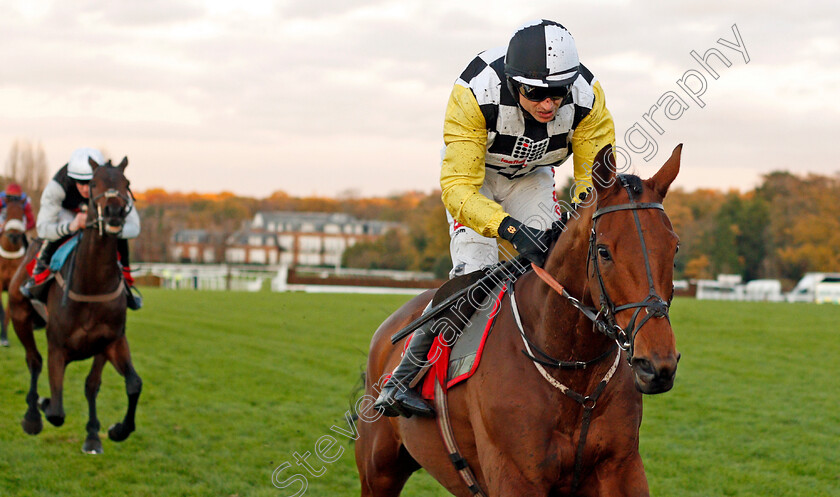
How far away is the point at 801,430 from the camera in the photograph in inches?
367

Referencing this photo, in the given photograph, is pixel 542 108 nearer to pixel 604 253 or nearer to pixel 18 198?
pixel 604 253

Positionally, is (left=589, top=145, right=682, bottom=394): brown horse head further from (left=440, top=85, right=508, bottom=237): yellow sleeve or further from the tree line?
the tree line

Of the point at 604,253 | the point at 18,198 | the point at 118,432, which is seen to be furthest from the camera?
the point at 18,198

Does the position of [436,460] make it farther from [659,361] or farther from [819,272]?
[819,272]

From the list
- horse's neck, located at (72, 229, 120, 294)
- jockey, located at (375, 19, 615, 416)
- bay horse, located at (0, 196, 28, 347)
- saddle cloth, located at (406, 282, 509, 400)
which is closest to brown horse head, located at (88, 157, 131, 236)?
horse's neck, located at (72, 229, 120, 294)

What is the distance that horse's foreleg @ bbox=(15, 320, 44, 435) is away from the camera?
8398 mm

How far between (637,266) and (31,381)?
7.50 m

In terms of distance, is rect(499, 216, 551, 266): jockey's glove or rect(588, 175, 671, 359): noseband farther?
rect(499, 216, 551, 266): jockey's glove

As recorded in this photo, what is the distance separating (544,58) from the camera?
372 centimetres

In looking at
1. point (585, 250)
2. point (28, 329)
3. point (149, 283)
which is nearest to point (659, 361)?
point (585, 250)

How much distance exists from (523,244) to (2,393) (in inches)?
345

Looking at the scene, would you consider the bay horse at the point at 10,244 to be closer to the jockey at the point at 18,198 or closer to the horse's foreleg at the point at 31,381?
the jockey at the point at 18,198

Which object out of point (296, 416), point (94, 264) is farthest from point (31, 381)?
point (296, 416)

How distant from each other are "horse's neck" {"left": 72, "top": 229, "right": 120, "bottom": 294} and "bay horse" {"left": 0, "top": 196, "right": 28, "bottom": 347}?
5.79 metres
